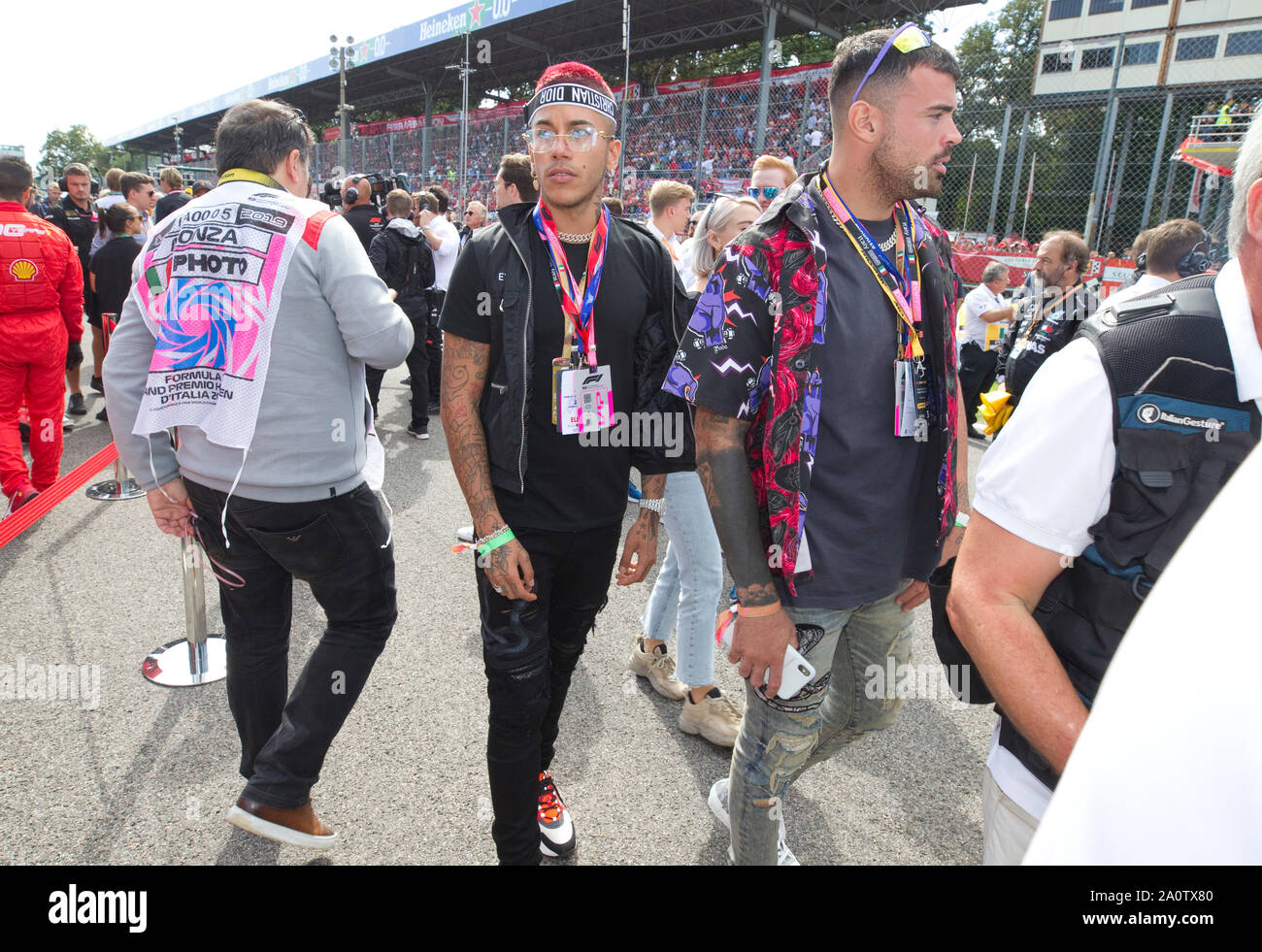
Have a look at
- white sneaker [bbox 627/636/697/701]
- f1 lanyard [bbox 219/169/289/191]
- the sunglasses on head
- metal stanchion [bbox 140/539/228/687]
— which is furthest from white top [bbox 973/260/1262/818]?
metal stanchion [bbox 140/539/228/687]

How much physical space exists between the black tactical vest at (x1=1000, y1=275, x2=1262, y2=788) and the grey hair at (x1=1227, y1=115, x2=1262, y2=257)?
0.07m

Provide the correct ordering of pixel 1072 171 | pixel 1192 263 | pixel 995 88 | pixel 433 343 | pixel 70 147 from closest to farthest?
pixel 1192 263, pixel 433 343, pixel 1072 171, pixel 995 88, pixel 70 147

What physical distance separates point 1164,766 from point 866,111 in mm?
1692

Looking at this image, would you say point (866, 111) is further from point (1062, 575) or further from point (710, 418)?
point (1062, 575)

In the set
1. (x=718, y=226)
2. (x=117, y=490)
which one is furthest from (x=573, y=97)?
(x=117, y=490)

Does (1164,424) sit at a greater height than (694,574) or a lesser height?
greater

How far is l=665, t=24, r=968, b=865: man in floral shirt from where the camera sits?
66.6 inches

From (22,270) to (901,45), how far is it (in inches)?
219

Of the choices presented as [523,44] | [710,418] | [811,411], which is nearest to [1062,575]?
[811,411]

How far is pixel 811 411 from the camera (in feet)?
5.53

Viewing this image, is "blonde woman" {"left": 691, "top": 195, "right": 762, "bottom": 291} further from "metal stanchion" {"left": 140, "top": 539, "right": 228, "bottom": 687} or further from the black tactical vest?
"metal stanchion" {"left": 140, "top": 539, "right": 228, "bottom": 687}

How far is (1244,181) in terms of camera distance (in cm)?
111

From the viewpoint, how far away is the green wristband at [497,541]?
6.41 ft

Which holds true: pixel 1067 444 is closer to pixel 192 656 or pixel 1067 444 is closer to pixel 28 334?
pixel 192 656
